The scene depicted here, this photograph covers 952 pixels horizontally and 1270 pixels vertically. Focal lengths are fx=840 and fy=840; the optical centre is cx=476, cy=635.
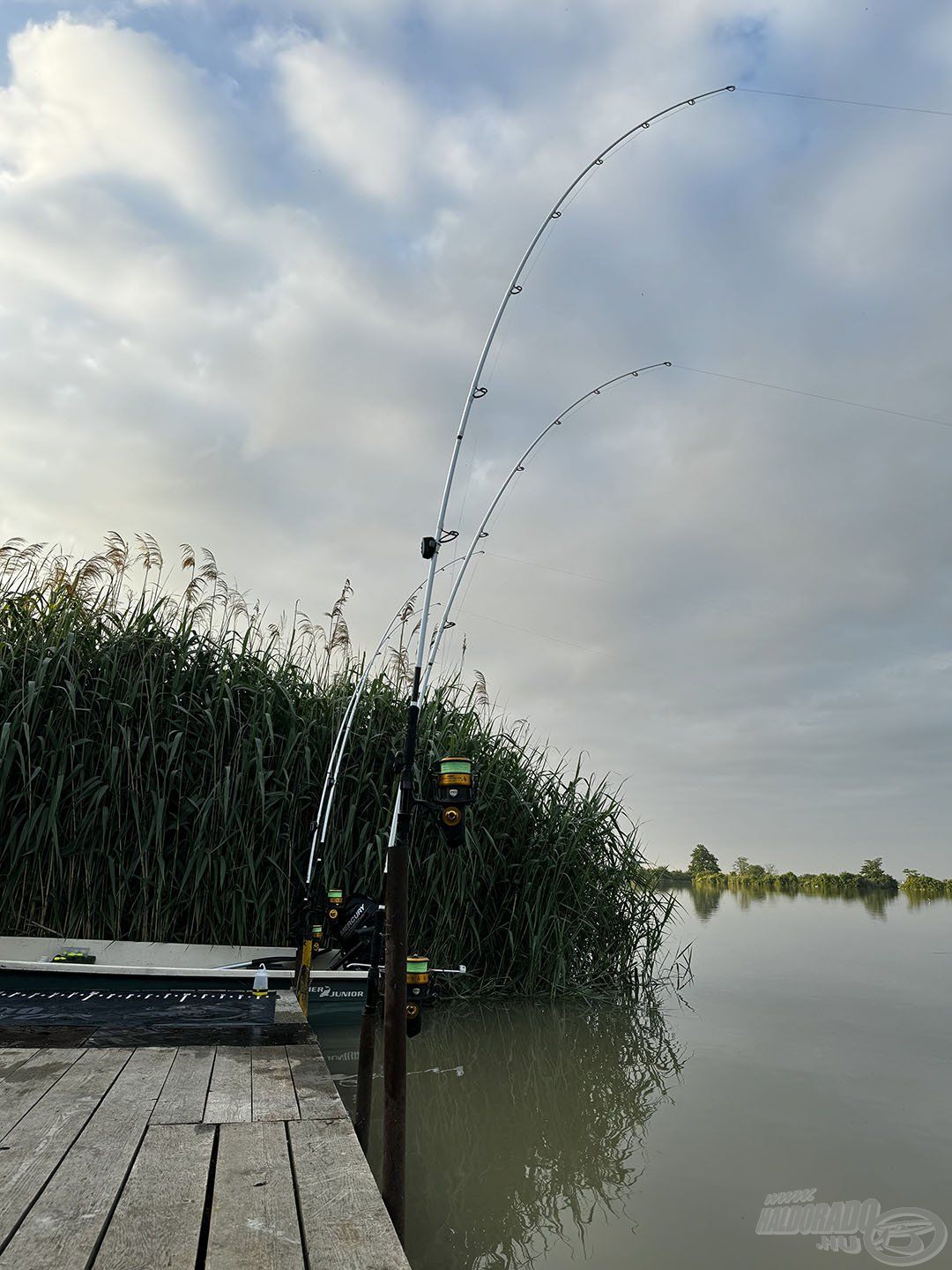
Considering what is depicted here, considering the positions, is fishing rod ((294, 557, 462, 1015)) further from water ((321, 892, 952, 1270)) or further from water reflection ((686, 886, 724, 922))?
water reflection ((686, 886, 724, 922))

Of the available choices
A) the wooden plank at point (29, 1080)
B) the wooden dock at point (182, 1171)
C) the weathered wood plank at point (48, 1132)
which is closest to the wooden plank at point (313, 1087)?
the wooden dock at point (182, 1171)

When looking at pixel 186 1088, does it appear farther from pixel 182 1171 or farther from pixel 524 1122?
pixel 524 1122

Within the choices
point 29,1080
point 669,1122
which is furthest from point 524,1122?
point 29,1080

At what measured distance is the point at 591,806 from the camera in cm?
711

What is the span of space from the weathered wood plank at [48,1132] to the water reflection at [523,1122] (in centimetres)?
114

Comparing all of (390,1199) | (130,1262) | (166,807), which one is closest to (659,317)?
(166,807)

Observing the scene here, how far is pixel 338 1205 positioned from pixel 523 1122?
8.07ft

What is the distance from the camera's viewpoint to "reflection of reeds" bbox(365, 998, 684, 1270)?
2.88 m

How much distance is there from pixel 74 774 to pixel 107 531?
7.83 feet

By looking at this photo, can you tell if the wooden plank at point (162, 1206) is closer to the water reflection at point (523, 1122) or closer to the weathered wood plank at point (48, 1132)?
the weathered wood plank at point (48, 1132)

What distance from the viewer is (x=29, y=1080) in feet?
8.40

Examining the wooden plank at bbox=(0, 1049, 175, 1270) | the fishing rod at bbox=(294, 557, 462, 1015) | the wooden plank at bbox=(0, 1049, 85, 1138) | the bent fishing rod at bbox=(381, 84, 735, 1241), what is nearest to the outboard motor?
the fishing rod at bbox=(294, 557, 462, 1015)

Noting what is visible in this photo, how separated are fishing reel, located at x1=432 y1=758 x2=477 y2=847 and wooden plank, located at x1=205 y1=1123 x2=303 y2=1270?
1.07m

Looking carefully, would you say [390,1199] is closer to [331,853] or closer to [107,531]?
[331,853]
